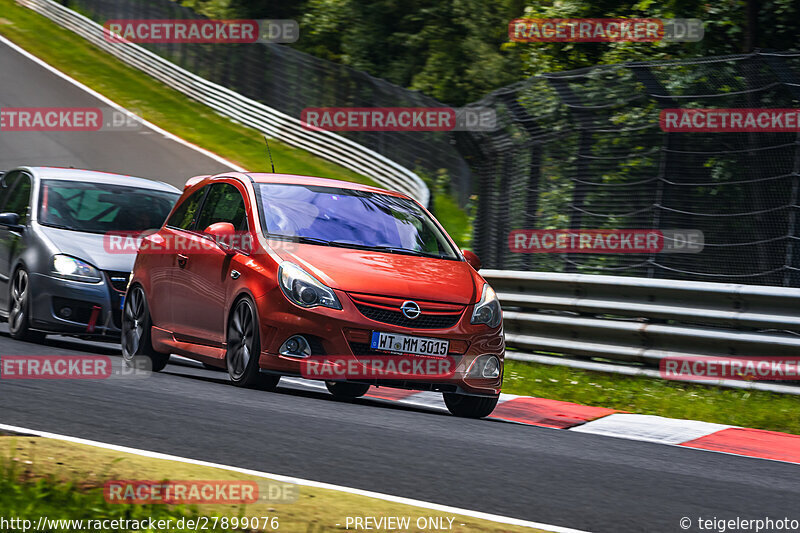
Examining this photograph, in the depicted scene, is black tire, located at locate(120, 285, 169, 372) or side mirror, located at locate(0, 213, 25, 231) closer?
black tire, located at locate(120, 285, 169, 372)

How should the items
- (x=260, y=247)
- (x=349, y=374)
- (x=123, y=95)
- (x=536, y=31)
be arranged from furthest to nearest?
(x=123, y=95) → (x=536, y=31) → (x=260, y=247) → (x=349, y=374)

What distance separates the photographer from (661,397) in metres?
9.46

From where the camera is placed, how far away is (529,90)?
1252 cm

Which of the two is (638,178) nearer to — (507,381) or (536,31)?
(507,381)

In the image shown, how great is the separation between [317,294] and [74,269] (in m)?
3.30

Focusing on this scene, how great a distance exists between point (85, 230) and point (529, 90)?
488cm

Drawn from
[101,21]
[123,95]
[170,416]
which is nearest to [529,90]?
[170,416]

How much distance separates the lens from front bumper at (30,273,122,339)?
9875mm

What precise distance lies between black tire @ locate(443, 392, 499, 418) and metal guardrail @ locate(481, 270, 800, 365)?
243cm
